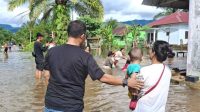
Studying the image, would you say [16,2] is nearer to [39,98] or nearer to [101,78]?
[39,98]

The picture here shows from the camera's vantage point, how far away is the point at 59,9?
1090 inches

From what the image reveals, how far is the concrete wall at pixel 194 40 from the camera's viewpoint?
1334cm

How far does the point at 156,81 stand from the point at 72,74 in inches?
34.4

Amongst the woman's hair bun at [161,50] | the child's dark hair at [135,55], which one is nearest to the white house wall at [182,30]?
the child's dark hair at [135,55]

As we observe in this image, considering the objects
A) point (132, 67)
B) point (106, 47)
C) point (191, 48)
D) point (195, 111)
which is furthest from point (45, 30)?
point (132, 67)

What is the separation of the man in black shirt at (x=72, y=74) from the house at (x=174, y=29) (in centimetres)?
4567

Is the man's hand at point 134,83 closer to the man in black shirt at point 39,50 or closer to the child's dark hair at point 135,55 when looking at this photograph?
the child's dark hair at point 135,55

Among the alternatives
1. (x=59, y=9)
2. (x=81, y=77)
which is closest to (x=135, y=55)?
(x=81, y=77)

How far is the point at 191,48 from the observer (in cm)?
1360

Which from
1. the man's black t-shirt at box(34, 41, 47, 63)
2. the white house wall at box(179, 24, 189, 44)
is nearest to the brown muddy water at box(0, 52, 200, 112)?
the man's black t-shirt at box(34, 41, 47, 63)

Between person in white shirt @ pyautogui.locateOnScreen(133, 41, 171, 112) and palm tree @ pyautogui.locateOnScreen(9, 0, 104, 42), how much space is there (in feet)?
76.2

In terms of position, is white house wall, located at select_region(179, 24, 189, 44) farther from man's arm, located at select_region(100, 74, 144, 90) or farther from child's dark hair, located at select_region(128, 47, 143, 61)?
man's arm, located at select_region(100, 74, 144, 90)

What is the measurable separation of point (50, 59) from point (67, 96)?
1.49ft

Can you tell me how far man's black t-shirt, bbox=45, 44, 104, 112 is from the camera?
4.42m
